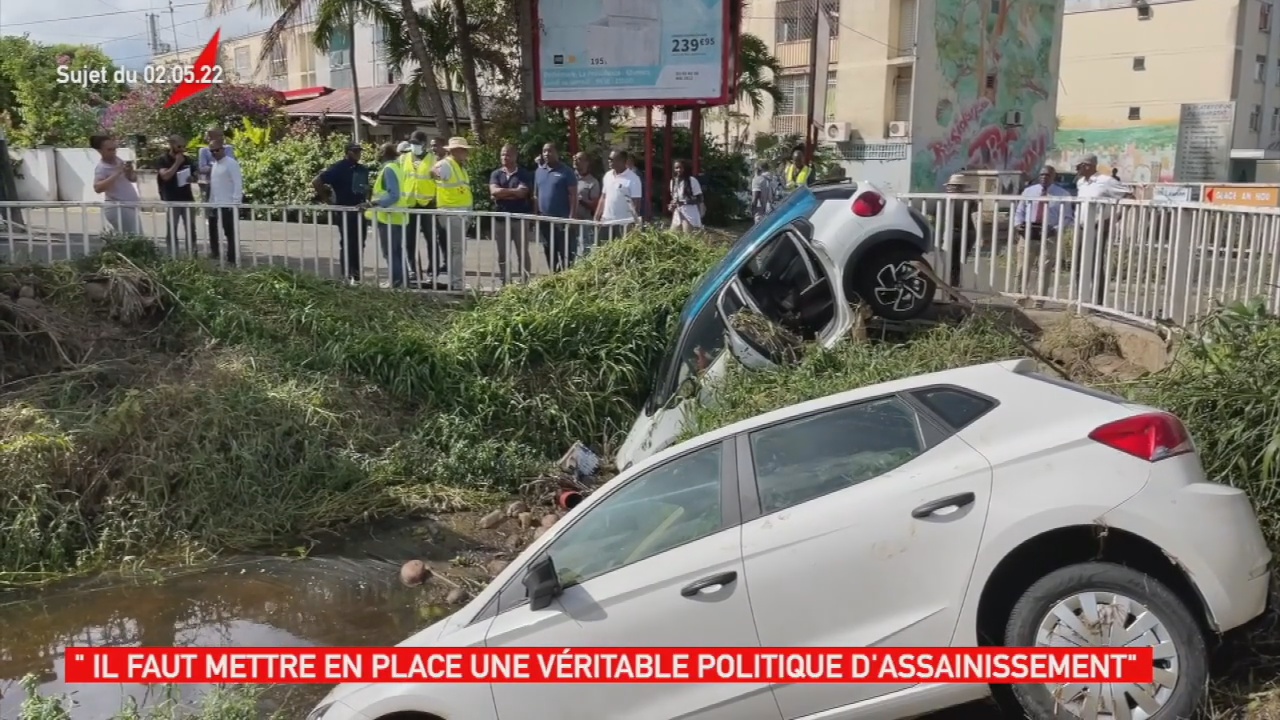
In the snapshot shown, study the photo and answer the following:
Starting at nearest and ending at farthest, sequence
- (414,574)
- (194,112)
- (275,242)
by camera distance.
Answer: (414,574) < (275,242) < (194,112)

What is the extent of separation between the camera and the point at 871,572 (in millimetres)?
3369

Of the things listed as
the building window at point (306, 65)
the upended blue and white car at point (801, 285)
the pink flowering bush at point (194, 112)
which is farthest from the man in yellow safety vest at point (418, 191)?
the building window at point (306, 65)

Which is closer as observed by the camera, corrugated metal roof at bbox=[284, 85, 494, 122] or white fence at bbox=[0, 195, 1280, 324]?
white fence at bbox=[0, 195, 1280, 324]

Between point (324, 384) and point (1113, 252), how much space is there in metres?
6.05

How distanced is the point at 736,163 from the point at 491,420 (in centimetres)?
1329

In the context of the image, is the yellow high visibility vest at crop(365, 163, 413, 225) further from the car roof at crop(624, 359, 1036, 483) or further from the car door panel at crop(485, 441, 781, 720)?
the car door panel at crop(485, 441, 781, 720)

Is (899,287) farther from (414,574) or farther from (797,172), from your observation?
(797,172)

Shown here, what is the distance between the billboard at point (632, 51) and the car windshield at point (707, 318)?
661cm

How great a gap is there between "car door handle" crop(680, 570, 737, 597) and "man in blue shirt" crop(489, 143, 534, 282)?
619cm

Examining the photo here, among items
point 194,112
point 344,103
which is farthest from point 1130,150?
point 194,112

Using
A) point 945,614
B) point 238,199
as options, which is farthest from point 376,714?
point 238,199

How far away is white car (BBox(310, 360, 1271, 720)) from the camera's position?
10.8ft

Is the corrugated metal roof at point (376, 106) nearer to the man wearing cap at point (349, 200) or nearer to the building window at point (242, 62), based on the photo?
the man wearing cap at point (349, 200)

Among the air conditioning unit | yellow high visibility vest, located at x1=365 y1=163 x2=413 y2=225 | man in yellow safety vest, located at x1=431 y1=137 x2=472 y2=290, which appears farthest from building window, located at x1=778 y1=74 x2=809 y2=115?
yellow high visibility vest, located at x1=365 y1=163 x2=413 y2=225
